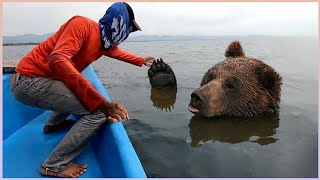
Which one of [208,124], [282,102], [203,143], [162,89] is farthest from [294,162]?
[162,89]

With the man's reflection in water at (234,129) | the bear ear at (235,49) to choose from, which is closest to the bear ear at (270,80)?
the man's reflection in water at (234,129)

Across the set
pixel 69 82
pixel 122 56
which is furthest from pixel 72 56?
pixel 122 56

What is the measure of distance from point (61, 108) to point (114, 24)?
862 mm

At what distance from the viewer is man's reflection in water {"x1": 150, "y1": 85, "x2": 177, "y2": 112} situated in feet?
17.1

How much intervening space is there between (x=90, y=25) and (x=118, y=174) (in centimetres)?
127

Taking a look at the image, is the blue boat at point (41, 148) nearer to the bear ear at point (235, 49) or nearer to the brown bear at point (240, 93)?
the brown bear at point (240, 93)

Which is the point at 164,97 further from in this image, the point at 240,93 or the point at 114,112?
the point at 114,112

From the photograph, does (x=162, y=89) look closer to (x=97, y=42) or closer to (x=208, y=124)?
(x=208, y=124)

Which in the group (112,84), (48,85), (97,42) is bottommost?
(112,84)

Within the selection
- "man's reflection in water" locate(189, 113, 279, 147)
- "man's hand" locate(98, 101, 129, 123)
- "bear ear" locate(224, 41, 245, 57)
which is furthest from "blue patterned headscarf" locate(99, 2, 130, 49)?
"bear ear" locate(224, 41, 245, 57)

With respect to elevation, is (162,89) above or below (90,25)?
below

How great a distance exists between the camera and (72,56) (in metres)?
2.88

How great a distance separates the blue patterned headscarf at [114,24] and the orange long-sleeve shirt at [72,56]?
0.20ft

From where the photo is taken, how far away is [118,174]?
2689 millimetres
